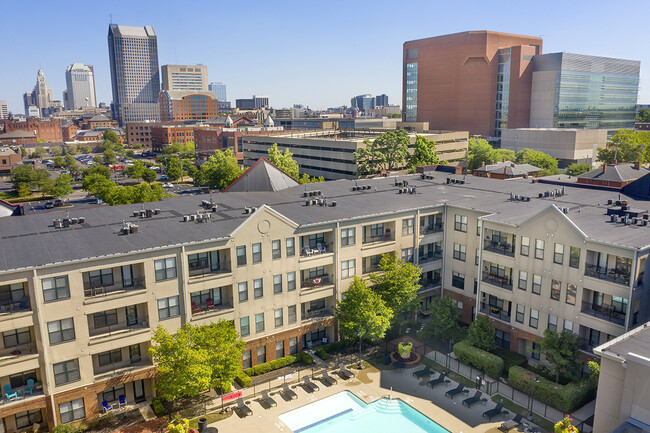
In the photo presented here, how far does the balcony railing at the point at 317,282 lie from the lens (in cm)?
5033

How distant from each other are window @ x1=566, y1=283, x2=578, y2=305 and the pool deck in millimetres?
11633

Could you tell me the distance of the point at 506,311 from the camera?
1987 inches

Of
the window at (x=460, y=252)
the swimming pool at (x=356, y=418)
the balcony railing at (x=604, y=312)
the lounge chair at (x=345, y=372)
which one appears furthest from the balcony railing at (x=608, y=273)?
the lounge chair at (x=345, y=372)

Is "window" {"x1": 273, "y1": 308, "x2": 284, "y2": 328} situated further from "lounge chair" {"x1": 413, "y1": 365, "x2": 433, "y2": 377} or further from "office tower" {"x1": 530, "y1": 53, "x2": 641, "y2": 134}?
"office tower" {"x1": 530, "y1": 53, "x2": 641, "y2": 134}

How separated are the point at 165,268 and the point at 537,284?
112 ft

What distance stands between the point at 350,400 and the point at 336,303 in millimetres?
11416

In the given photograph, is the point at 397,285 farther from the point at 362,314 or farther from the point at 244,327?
the point at 244,327

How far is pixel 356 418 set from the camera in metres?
40.0

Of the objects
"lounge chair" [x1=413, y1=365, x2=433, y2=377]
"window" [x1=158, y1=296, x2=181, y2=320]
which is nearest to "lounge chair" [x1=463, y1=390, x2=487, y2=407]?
"lounge chair" [x1=413, y1=365, x2=433, y2=377]

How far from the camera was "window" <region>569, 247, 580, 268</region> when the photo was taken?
43.4 metres

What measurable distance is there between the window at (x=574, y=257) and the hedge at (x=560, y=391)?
9618 millimetres

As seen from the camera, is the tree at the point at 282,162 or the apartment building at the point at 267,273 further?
the tree at the point at 282,162

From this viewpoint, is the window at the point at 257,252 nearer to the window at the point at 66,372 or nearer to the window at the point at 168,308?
the window at the point at 168,308

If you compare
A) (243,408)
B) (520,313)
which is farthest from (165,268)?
(520,313)
